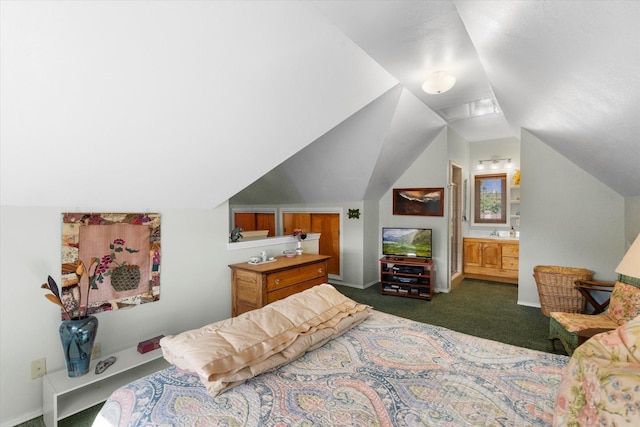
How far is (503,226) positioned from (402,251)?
92.6 inches

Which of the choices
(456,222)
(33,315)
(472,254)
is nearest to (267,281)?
(33,315)

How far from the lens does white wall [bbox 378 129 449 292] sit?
4867 mm

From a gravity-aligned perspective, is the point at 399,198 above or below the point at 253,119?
below

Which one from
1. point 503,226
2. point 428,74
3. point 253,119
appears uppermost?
point 428,74

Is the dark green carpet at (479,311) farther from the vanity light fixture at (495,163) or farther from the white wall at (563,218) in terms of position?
the vanity light fixture at (495,163)

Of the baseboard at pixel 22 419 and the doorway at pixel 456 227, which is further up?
the doorway at pixel 456 227

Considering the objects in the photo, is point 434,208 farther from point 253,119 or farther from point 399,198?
point 253,119

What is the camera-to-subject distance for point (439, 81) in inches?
109

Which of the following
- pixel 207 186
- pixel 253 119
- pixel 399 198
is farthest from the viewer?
pixel 399 198

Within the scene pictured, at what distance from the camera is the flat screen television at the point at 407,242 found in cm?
484

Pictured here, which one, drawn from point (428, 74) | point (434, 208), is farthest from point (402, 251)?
point (428, 74)

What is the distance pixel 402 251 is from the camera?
5.03 meters

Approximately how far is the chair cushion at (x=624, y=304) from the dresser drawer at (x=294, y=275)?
9.10 ft

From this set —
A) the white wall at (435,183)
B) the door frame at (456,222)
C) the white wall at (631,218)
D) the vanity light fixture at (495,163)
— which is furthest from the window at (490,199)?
the white wall at (631,218)
